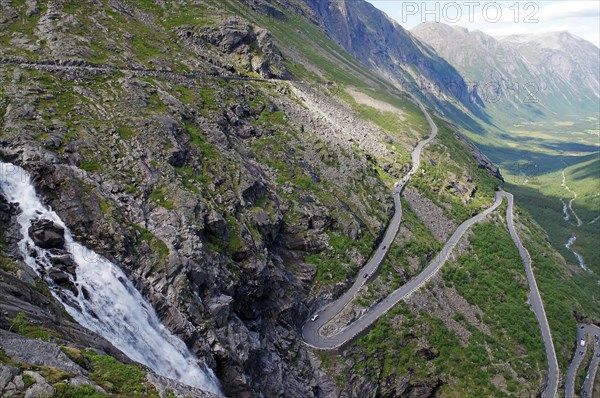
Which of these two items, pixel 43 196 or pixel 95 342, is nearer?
pixel 95 342

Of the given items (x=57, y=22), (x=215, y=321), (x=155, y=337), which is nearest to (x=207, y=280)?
(x=215, y=321)

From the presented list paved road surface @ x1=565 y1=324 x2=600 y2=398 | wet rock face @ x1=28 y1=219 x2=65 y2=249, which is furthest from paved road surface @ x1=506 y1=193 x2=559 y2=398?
wet rock face @ x1=28 y1=219 x2=65 y2=249


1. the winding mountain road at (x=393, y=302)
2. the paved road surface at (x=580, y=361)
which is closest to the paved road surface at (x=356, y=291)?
the winding mountain road at (x=393, y=302)

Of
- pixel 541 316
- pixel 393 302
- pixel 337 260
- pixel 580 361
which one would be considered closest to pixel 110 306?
pixel 337 260

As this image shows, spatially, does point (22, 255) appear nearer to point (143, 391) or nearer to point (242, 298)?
point (143, 391)

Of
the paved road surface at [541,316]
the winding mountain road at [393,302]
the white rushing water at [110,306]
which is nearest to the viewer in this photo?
the white rushing water at [110,306]

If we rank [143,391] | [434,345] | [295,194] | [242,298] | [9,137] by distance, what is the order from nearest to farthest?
[143,391] < [9,137] < [242,298] < [434,345] < [295,194]

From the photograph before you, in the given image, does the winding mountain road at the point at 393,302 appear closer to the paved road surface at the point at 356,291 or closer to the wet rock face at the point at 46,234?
the paved road surface at the point at 356,291
